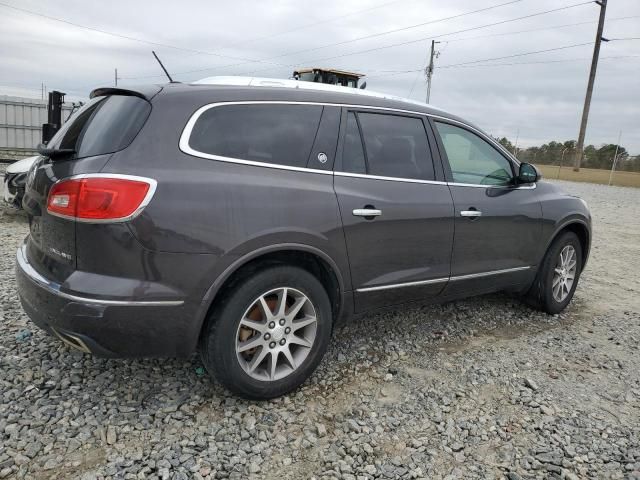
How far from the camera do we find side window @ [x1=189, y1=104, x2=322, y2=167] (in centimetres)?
266

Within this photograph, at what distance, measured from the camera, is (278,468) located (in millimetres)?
2432

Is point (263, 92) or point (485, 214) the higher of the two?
point (263, 92)

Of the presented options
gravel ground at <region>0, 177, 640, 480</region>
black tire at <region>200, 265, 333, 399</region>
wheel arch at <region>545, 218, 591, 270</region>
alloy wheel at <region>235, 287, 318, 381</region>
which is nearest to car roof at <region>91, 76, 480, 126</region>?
black tire at <region>200, 265, 333, 399</region>

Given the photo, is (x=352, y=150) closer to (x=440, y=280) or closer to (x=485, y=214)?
(x=440, y=280)

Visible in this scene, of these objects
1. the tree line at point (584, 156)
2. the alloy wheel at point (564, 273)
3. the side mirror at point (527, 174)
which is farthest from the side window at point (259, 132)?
the tree line at point (584, 156)

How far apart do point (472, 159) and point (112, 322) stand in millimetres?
Answer: 2927

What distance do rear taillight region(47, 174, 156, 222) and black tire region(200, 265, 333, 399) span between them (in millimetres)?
666

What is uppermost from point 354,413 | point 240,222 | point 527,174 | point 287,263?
point 527,174

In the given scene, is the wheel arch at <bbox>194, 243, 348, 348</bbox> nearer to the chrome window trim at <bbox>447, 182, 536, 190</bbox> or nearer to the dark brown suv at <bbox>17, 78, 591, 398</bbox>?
the dark brown suv at <bbox>17, 78, 591, 398</bbox>

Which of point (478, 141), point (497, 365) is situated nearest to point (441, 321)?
point (497, 365)

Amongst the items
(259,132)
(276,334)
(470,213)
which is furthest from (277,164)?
(470,213)

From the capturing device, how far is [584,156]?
1426 inches

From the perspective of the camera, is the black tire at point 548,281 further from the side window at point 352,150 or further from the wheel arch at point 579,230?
the side window at point 352,150

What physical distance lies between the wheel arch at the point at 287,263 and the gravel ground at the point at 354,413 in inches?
21.6
